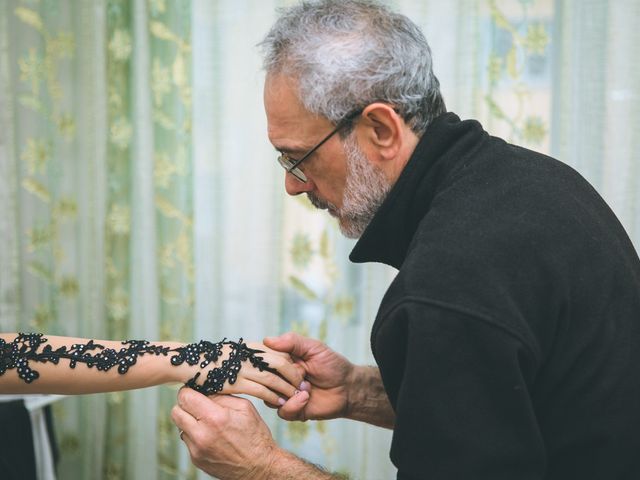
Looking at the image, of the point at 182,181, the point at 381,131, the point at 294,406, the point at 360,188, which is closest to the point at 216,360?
the point at 294,406

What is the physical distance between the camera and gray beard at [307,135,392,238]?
4.34 ft

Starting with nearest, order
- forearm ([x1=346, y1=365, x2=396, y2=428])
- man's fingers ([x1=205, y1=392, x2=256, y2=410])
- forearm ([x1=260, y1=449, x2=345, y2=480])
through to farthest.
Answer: forearm ([x1=260, y1=449, x2=345, y2=480]) < man's fingers ([x1=205, y1=392, x2=256, y2=410]) < forearm ([x1=346, y1=365, x2=396, y2=428])

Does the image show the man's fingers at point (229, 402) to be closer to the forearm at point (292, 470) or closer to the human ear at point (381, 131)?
the forearm at point (292, 470)

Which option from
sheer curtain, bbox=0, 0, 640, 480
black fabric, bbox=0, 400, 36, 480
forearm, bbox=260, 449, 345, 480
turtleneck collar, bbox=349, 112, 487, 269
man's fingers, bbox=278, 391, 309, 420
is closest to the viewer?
turtleneck collar, bbox=349, 112, 487, 269

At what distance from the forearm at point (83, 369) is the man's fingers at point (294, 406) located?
0.27 metres

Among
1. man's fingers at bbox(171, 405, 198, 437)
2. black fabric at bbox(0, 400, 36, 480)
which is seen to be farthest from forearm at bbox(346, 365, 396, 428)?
black fabric at bbox(0, 400, 36, 480)

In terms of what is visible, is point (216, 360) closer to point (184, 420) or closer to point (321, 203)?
point (184, 420)

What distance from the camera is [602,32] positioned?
2.20 meters

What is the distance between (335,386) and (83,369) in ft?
1.99

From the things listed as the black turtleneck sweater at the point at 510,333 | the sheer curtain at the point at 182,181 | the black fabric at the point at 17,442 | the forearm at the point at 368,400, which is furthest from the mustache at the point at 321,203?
the black fabric at the point at 17,442

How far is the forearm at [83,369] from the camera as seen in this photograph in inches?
61.7

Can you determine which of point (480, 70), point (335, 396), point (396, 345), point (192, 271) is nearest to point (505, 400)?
point (396, 345)

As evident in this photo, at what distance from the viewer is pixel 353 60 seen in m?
1.27

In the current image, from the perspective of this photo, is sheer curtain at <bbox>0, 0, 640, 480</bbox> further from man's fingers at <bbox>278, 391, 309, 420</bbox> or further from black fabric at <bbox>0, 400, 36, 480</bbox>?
man's fingers at <bbox>278, 391, 309, 420</bbox>
